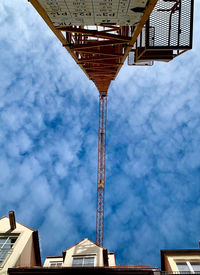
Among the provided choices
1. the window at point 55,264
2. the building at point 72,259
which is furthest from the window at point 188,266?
the window at point 55,264

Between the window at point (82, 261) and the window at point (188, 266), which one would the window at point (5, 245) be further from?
the window at point (188, 266)

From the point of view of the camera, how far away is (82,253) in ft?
45.7

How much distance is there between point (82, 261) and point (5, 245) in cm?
629

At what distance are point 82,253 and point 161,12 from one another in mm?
18783

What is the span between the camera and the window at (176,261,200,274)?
12.2 meters

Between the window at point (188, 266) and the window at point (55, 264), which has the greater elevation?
the window at point (188, 266)

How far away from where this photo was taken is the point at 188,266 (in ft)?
40.9

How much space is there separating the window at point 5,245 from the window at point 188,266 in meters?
12.6

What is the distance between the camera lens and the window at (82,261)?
13.2m

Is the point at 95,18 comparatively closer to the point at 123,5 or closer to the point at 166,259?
the point at 123,5

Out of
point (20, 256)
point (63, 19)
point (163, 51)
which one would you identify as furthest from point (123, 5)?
point (20, 256)

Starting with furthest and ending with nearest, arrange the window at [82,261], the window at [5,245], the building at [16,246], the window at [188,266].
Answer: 1. the window at [82,261]
2. the window at [5,245]
3. the building at [16,246]
4. the window at [188,266]

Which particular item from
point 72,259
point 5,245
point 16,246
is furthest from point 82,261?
point 5,245

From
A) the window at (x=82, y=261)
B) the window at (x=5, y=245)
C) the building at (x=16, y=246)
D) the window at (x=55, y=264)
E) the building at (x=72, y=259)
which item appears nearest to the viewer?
→ the building at (x=72, y=259)
